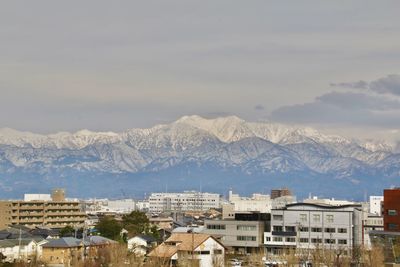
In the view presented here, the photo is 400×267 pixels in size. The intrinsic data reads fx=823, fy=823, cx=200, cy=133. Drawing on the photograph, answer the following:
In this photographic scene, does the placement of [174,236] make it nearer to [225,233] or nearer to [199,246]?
[199,246]

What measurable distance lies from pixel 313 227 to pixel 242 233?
6565 millimetres

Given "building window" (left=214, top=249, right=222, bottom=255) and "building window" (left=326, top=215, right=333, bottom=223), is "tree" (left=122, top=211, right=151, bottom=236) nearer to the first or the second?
"building window" (left=326, top=215, right=333, bottom=223)

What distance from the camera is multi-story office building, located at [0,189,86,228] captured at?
9581 centimetres

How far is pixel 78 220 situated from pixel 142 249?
134ft

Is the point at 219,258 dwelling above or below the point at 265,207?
below

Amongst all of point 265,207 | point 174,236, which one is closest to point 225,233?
point 174,236

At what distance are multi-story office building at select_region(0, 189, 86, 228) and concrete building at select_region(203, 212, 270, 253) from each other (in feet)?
102

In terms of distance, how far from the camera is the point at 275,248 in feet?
235

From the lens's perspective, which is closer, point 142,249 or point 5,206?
point 142,249

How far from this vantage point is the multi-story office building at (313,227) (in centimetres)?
7006

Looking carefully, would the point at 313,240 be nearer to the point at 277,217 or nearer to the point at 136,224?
the point at 277,217

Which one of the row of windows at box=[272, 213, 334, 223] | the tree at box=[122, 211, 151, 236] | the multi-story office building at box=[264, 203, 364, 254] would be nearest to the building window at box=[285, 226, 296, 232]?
the multi-story office building at box=[264, 203, 364, 254]

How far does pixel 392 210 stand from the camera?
5903 centimetres

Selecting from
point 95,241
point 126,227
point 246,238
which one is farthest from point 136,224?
point 95,241
